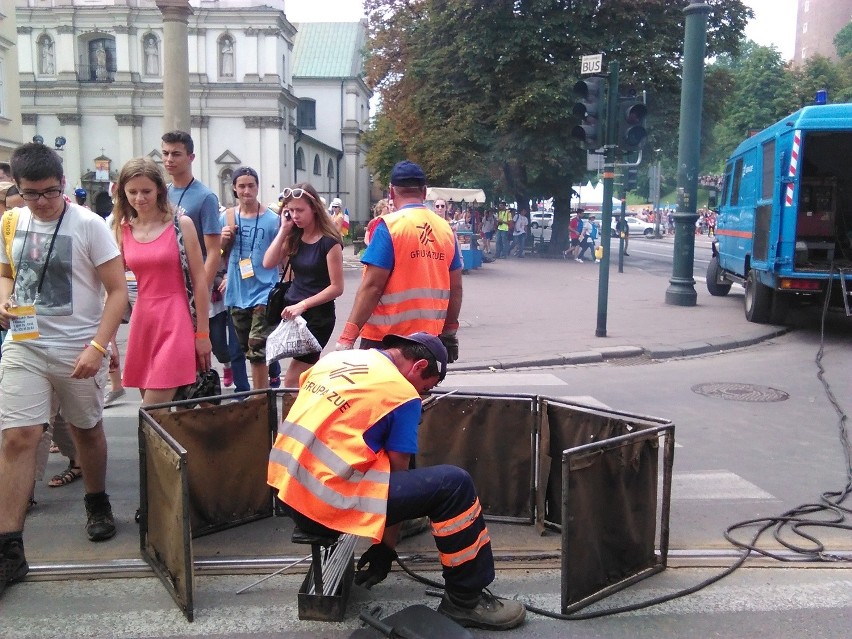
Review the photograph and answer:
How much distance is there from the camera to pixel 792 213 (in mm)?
10508

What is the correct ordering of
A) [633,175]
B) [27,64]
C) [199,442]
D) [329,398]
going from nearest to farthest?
[329,398] < [199,442] < [633,175] < [27,64]

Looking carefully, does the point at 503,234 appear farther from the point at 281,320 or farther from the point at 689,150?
the point at 281,320

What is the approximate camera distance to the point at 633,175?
22.3 m

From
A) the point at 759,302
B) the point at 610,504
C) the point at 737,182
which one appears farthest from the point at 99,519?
the point at 737,182

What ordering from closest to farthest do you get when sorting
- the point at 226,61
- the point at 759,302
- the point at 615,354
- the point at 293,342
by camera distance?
the point at 293,342 → the point at 615,354 → the point at 759,302 → the point at 226,61

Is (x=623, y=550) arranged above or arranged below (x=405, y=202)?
below

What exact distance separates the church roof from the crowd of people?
226ft

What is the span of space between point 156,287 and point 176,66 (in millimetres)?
A: 9210

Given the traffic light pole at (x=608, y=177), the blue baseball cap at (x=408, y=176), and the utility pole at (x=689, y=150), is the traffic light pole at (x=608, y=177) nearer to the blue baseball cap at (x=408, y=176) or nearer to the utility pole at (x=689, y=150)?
the utility pole at (x=689, y=150)

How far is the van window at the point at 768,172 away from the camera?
11.3 metres

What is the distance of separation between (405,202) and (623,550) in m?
2.22

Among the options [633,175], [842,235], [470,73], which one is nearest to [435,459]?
[842,235]

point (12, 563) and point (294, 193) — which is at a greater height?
point (294, 193)

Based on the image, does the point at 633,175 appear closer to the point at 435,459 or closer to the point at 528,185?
the point at 528,185
